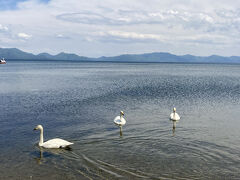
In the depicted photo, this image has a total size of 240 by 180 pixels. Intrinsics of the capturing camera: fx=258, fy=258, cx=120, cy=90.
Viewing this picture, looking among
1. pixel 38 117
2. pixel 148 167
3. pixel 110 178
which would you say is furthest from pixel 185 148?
pixel 38 117

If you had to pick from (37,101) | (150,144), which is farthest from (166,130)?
(37,101)

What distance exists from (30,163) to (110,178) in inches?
236

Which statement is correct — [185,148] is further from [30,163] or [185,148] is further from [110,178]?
[30,163]

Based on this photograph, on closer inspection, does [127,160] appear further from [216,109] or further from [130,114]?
[216,109]

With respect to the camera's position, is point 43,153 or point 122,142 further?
point 122,142

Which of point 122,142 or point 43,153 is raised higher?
point 122,142

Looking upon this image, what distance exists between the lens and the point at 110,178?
50.9ft

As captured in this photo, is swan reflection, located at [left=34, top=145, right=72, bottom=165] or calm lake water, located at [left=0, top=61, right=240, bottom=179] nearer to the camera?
calm lake water, located at [left=0, top=61, right=240, bottom=179]

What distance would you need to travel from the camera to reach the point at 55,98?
4378 centimetres

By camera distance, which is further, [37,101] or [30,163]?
[37,101]

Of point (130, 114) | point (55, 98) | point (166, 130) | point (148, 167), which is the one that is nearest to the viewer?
point (148, 167)

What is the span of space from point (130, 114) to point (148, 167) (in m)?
15.6

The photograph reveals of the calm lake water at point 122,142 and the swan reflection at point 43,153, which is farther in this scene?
the swan reflection at point 43,153

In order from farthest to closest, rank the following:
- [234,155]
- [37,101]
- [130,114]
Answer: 1. [37,101]
2. [130,114]
3. [234,155]
